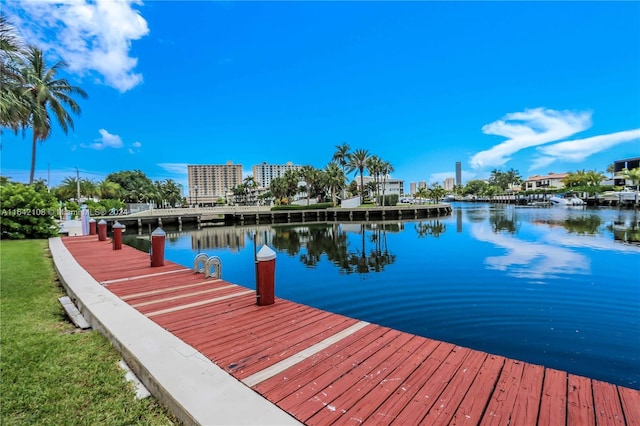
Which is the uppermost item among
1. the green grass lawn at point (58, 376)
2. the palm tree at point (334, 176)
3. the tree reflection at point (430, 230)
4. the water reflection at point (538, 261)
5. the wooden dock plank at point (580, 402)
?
the palm tree at point (334, 176)

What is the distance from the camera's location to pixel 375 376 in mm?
3471

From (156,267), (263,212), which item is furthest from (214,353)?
(263,212)

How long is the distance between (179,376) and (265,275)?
104 inches

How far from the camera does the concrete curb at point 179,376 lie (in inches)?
111

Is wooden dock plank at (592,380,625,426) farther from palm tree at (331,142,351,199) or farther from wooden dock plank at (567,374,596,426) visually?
palm tree at (331,142,351,199)

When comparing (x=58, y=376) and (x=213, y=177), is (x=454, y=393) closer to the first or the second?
(x=58, y=376)

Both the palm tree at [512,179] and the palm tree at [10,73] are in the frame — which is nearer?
the palm tree at [10,73]

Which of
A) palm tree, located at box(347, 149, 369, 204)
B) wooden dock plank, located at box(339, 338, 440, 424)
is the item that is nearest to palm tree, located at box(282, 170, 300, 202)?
palm tree, located at box(347, 149, 369, 204)

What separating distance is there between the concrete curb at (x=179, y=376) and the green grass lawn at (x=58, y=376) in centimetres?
19

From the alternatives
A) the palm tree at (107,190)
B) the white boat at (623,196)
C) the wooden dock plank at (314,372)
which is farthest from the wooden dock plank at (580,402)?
the white boat at (623,196)

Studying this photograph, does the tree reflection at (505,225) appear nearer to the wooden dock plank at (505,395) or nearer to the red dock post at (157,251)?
the red dock post at (157,251)

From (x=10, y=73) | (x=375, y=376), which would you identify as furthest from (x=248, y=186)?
(x=375, y=376)

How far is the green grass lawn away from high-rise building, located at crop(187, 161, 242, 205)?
171134 mm

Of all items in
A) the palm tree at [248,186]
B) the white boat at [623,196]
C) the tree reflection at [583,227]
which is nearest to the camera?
the tree reflection at [583,227]
